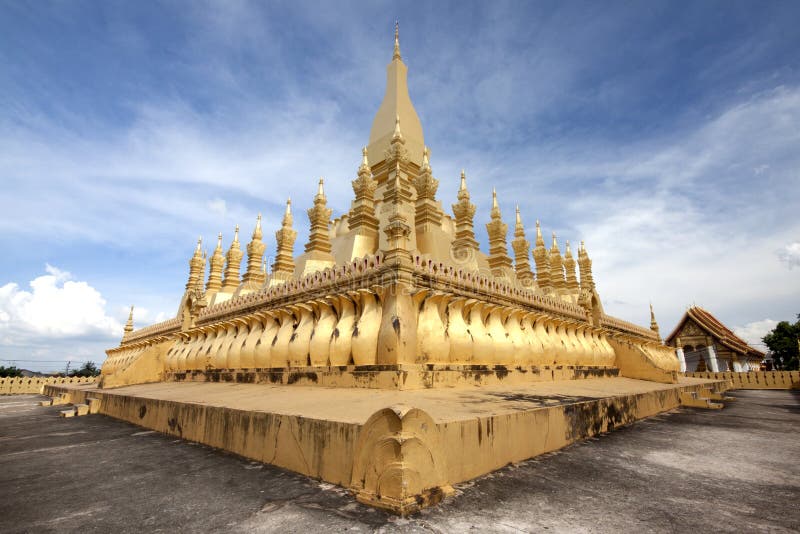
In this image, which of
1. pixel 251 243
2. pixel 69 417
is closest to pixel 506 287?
pixel 69 417

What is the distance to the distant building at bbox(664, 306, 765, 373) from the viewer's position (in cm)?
3108

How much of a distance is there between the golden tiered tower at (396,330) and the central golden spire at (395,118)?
0.37 feet

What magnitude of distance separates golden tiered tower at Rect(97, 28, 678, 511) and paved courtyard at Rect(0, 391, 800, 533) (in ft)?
1.11

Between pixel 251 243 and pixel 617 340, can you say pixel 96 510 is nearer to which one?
pixel 617 340

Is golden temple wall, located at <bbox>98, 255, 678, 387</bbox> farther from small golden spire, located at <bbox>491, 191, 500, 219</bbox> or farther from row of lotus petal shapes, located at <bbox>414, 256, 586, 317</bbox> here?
small golden spire, located at <bbox>491, 191, 500, 219</bbox>

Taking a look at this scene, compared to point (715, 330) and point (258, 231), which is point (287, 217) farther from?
point (715, 330)

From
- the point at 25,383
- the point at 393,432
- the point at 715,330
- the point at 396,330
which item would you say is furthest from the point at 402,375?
the point at 715,330

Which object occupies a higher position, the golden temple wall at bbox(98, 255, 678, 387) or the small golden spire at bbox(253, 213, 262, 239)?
the small golden spire at bbox(253, 213, 262, 239)

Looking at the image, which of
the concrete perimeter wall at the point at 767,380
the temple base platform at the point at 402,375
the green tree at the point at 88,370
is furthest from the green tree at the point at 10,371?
the concrete perimeter wall at the point at 767,380

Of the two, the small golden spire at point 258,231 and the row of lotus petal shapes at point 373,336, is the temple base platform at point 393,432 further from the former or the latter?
the small golden spire at point 258,231

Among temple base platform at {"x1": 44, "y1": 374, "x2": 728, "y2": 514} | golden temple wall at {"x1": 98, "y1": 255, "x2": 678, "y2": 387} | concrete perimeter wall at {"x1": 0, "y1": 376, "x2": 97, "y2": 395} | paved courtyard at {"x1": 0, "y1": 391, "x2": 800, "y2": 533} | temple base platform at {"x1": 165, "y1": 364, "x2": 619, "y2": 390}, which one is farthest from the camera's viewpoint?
concrete perimeter wall at {"x1": 0, "y1": 376, "x2": 97, "y2": 395}

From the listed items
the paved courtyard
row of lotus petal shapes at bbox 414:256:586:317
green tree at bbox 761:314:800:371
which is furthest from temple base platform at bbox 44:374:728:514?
green tree at bbox 761:314:800:371

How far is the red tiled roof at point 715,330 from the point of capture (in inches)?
1211

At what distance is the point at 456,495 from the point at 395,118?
18.2 m
